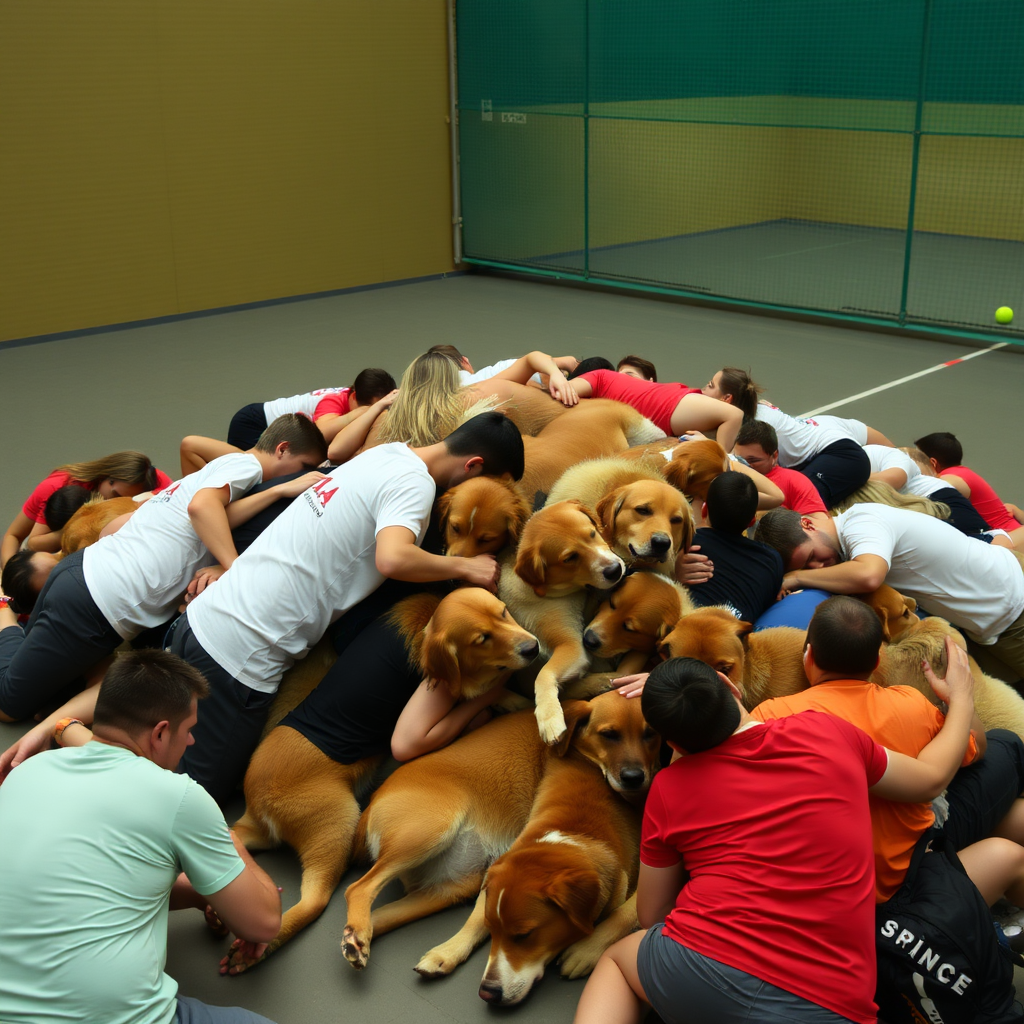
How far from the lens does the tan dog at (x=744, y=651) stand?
9.98ft

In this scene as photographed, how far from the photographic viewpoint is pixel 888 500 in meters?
4.82

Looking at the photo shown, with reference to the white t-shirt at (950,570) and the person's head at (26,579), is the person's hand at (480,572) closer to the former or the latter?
the white t-shirt at (950,570)

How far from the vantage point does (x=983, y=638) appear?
413 centimetres

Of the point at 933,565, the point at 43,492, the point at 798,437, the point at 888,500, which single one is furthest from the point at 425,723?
the point at 798,437

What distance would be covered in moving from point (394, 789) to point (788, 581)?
1.77 m

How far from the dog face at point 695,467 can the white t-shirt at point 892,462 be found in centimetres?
167

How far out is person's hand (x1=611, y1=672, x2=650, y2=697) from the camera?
10.2 feet

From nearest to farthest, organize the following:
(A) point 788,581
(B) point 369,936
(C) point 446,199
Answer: (B) point 369,936, (A) point 788,581, (C) point 446,199

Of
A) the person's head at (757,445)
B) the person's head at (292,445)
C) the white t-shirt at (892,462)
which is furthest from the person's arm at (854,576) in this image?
the person's head at (292,445)

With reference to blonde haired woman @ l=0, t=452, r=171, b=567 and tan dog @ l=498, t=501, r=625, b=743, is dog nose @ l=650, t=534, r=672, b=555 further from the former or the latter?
blonde haired woman @ l=0, t=452, r=171, b=567

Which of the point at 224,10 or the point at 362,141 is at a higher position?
the point at 224,10

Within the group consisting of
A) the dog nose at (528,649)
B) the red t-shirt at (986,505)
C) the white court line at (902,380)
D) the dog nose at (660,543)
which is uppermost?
the dog nose at (660,543)

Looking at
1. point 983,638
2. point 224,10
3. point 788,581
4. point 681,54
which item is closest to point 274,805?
point 788,581

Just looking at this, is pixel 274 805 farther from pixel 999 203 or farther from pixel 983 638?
pixel 999 203
